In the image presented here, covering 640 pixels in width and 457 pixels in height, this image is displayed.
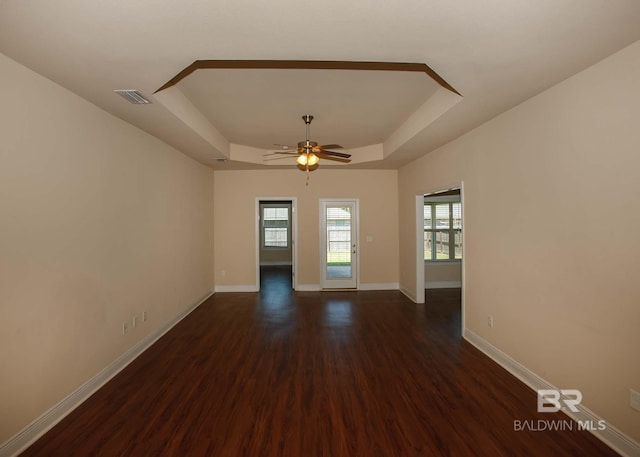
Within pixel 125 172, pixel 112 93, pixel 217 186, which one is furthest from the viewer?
pixel 217 186

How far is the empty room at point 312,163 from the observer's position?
6.23 feet

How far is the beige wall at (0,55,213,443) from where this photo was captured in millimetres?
2076

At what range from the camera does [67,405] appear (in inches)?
98.9

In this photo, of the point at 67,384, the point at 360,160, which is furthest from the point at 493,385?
the point at 360,160

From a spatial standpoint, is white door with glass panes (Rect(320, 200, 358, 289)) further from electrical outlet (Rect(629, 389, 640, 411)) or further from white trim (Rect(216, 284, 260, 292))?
electrical outlet (Rect(629, 389, 640, 411))

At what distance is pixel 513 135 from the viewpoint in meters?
3.06

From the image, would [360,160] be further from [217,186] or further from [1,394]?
[1,394]

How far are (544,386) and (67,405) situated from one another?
13.5 ft

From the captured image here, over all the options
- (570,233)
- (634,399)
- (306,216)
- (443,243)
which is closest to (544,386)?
(634,399)

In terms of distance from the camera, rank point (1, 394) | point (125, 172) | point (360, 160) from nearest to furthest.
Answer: point (1, 394) → point (125, 172) → point (360, 160)

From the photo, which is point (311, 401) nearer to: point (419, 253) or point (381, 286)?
point (419, 253)

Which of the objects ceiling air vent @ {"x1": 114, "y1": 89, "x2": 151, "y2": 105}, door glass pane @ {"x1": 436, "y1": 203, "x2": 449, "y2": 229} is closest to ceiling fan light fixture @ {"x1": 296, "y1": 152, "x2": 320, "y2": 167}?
ceiling air vent @ {"x1": 114, "y1": 89, "x2": 151, "y2": 105}

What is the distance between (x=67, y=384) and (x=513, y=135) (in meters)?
4.70

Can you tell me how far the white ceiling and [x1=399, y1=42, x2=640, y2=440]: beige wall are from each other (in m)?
0.31
